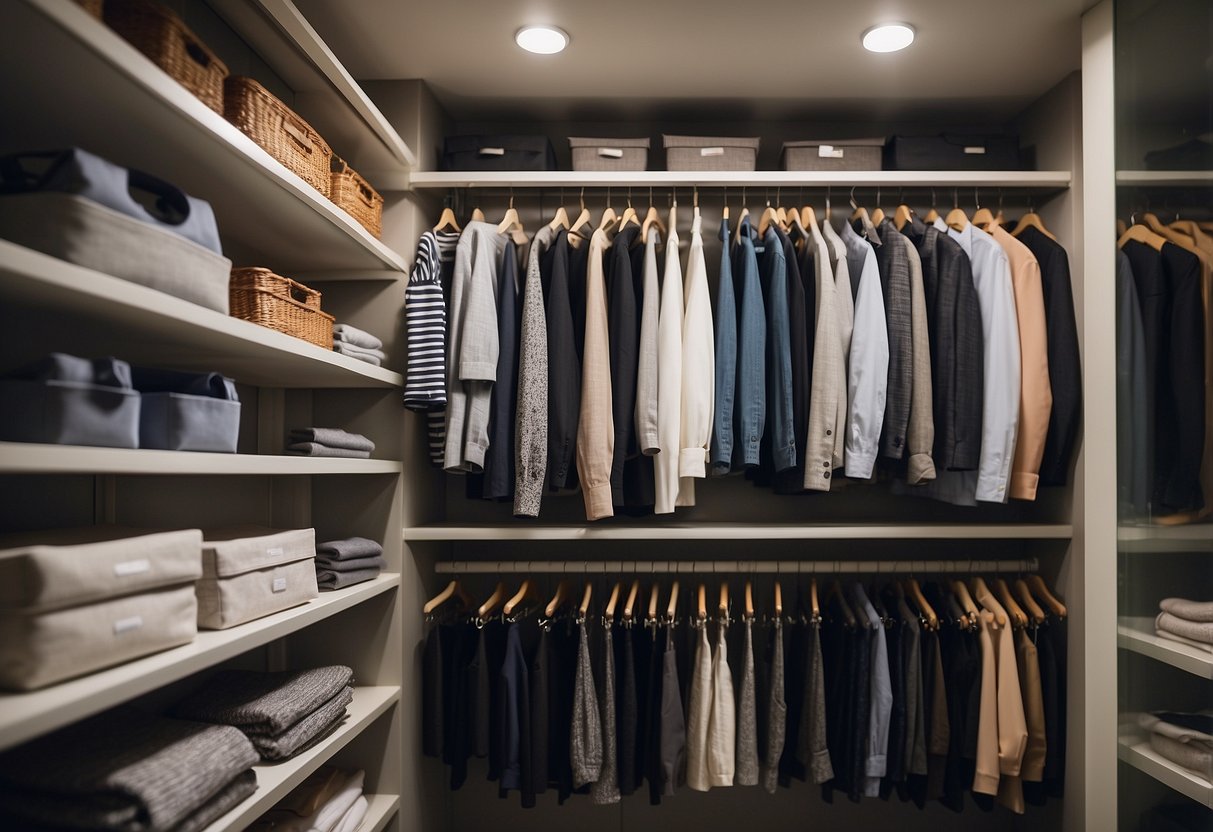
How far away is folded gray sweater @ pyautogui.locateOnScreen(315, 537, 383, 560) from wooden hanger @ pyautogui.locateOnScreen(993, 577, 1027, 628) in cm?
188

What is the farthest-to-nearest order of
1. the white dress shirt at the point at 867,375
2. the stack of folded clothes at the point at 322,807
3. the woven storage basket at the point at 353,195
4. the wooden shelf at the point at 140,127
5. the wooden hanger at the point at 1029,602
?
the wooden hanger at the point at 1029,602 → the white dress shirt at the point at 867,375 → the woven storage basket at the point at 353,195 → the stack of folded clothes at the point at 322,807 → the wooden shelf at the point at 140,127

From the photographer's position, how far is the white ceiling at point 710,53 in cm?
203

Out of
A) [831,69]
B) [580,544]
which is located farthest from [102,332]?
[831,69]

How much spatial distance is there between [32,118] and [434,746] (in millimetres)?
1848

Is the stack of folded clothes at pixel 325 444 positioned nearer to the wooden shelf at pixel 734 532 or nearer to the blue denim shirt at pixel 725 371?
the wooden shelf at pixel 734 532

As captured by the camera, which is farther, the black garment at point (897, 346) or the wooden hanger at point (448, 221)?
the wooden hanger at point (448, 221)

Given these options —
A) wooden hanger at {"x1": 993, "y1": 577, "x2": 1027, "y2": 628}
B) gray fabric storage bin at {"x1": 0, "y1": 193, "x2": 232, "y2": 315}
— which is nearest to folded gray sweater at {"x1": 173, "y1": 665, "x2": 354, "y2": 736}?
gray fabric storage bin at {"x1": 0, "y1": 193, "x2": 232, "y2": 315}

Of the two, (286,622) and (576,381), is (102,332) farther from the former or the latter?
(576,381)

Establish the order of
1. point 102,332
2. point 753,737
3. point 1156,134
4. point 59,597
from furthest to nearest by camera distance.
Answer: point 753,737 → point 1156,134 → point 102,332 → point 59,597

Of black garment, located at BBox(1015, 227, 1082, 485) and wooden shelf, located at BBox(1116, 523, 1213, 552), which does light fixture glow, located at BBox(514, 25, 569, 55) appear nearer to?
black garment, located at BBox(1015, 227, 1082, 485)

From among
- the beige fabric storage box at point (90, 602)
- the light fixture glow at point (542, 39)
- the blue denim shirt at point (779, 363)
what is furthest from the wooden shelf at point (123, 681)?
the light fixture glow at point (542, 39)

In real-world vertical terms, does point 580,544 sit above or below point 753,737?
above

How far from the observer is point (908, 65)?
2.33 m

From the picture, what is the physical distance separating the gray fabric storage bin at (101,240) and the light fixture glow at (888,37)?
183 centimetres
